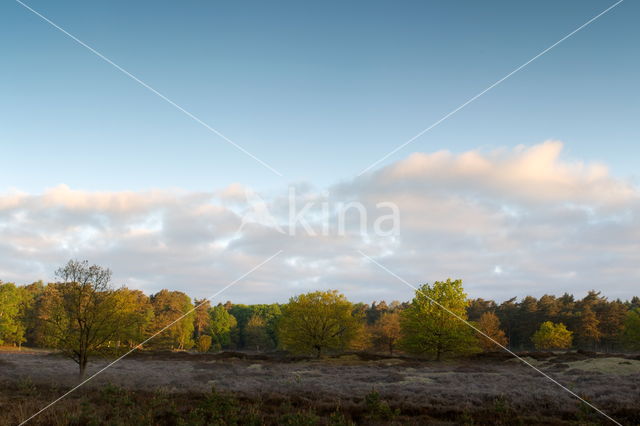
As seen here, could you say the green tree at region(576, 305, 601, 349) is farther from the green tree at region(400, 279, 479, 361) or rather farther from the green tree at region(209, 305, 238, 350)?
the green tree at region(209, 305, 238, 350)

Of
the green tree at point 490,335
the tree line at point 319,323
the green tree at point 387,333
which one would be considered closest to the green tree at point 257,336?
the tree line at point 319,323

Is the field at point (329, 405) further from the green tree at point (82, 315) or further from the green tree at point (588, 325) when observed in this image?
the green tree at point (588, 325)

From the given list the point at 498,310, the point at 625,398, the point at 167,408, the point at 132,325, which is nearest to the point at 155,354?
the point at 132,325

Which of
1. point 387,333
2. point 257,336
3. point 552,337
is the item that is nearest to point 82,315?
point 387,333

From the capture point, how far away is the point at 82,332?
3048cm

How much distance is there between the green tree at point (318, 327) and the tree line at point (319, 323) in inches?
6.2

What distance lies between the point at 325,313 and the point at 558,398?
4469 centimetres

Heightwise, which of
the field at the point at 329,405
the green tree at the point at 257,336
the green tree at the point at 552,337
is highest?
the field at the point at 329,405

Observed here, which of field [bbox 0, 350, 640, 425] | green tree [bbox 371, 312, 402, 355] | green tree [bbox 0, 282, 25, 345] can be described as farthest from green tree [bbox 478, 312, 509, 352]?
green tree [bbox 0, 282, 25, 345]

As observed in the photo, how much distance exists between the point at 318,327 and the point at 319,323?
0.63 metres

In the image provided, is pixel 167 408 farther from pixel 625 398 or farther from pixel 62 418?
pixel 625 398

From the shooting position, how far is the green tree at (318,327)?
204 feet

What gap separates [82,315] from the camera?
31.2 metres

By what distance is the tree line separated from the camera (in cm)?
3159
